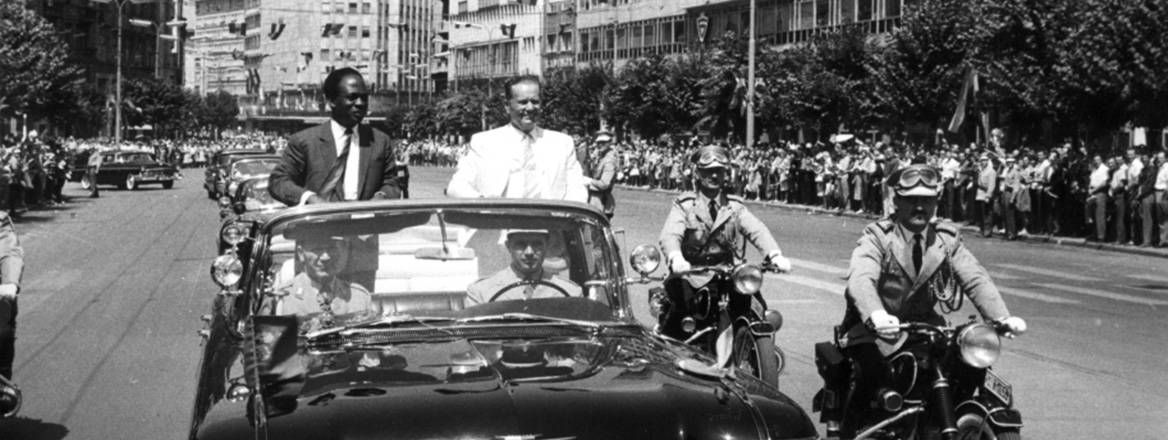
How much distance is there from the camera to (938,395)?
648cm

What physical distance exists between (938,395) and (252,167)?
27.0m

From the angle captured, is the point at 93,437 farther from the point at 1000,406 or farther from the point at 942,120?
the point at 942,120

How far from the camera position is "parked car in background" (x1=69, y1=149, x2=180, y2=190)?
191ft

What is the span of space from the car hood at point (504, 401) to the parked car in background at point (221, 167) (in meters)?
31.7

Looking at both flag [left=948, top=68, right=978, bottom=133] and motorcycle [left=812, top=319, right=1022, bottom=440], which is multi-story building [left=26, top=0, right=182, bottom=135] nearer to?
flag [left=948, top=68, right=978, bottom=133]

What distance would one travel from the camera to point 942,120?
51.3 meters

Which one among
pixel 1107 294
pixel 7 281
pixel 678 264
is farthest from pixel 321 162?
pixel 1107 294

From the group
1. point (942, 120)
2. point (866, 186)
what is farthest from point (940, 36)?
A: point (866, 186)

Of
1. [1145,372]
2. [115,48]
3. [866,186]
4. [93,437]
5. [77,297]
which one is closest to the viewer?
[93,437]

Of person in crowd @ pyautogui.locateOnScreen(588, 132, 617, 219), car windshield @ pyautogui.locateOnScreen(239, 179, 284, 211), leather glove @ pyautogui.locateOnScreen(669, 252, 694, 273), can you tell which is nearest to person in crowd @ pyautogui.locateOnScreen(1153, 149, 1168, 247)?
person in crowd @ pyautogui.locateOnScreen(588, 132, 617, 219)

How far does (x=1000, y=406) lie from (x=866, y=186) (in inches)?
1364

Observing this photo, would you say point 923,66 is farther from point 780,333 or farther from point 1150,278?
point 780,333

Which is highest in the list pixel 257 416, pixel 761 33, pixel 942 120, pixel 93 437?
pixel 761 33

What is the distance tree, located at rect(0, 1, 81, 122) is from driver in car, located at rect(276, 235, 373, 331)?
42.8 meters
